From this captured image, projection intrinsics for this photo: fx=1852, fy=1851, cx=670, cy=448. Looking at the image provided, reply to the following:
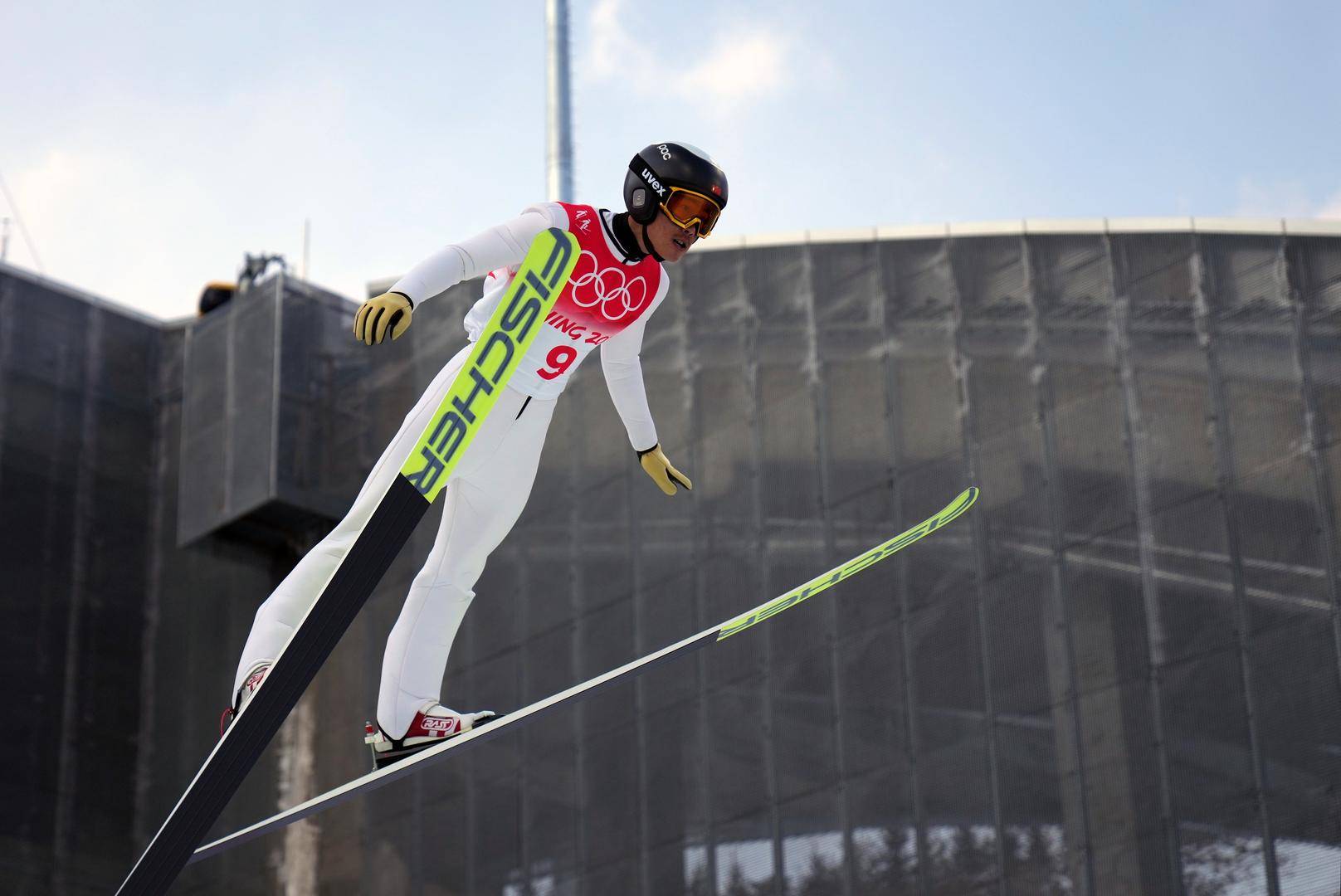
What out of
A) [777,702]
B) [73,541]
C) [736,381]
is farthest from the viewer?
[73,541]

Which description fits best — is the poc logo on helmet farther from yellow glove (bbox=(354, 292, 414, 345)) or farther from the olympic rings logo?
yellow glove (bbox=(354, 292, 414, 345))

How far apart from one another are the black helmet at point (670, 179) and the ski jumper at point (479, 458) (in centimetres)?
15

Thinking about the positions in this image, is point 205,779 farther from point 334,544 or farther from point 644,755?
point 644,755

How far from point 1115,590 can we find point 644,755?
518 cm

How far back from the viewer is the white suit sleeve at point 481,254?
6.75 m

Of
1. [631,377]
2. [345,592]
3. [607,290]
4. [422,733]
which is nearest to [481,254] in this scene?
[607,290]

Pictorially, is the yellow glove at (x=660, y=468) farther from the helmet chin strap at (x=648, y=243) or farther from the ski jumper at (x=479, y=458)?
the helmet chin strap at (x=648, y=243)

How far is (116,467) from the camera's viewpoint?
24.6 m

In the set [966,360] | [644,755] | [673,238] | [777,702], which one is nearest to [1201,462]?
[966,360]

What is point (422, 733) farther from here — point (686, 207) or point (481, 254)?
point (686, 207)

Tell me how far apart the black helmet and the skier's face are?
0.10 ft

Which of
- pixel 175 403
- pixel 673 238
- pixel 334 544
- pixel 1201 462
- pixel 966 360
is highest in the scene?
pixel 175 403

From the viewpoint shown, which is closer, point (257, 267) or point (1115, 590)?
point (1115, 590)

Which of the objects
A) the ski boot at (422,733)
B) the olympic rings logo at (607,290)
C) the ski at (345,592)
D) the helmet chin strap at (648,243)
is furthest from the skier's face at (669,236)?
the ski boot at (422,733)
